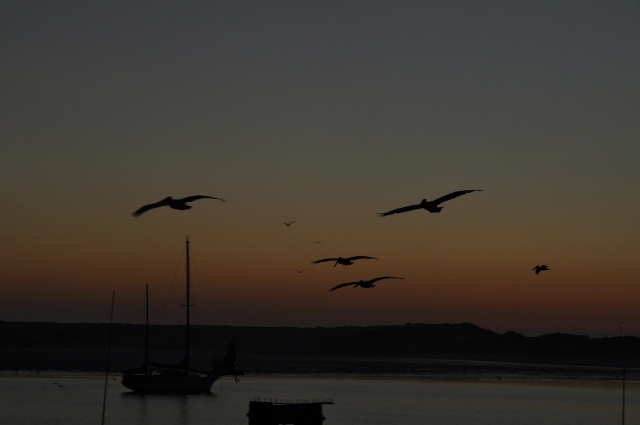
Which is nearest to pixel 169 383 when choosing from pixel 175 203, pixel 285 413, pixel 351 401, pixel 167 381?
pixel 167 381

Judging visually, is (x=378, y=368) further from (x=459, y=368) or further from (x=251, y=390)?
(x=251, y=390)

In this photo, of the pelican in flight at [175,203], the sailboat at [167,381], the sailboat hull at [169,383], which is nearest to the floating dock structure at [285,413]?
the pelican in flight at [175,203]

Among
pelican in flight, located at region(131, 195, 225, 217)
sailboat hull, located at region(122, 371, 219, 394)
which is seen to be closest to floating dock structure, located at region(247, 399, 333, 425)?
pelican in flight, located at region(131, 195, 225, 217)

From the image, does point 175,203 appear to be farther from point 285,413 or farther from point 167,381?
point 167,381

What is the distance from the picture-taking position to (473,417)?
56.8m

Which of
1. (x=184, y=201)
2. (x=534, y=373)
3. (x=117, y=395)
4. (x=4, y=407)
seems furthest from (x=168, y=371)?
(x=184, y=201)

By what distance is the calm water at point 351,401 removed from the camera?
180 ft

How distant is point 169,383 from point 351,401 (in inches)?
655

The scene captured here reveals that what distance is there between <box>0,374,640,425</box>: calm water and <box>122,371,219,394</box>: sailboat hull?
1.04 metres

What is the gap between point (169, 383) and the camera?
7300 cm

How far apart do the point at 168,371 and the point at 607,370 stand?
A: 182 feet

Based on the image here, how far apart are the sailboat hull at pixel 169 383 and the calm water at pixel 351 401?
40.9 inches

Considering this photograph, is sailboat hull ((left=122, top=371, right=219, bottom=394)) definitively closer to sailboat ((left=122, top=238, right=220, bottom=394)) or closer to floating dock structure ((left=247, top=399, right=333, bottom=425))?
sailboat ((left=122, top=238, right=220, bottom=394))

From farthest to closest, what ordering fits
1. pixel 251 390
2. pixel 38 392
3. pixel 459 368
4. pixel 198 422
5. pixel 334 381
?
pixel 459 368, pixel 334 381, pixel 251 390, pixel 38 392, pixel 198 422
